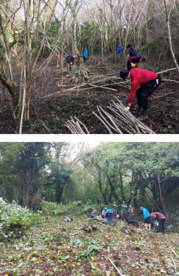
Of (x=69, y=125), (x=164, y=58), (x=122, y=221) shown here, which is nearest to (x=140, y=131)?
(x=69, y=125)

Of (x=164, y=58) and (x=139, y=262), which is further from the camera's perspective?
(x=164, y=58)

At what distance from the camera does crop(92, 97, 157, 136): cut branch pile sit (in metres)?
3.42

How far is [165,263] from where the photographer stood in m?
3.30

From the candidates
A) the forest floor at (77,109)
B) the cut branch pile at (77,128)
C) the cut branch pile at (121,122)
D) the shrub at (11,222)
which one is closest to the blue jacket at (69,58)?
the forest floor at (77,109)

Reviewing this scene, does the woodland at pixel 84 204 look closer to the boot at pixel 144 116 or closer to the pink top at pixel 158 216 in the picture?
the pink top at pixel 158 216

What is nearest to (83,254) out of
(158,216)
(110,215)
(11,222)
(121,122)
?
(11,222)

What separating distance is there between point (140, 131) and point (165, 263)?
2.54 metres

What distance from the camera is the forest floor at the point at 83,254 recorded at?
300 centimetres

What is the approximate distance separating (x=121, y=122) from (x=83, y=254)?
2695 millimetres

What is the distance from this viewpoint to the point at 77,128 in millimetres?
3830

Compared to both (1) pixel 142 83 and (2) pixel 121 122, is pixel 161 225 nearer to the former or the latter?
(2) pixel 121 122

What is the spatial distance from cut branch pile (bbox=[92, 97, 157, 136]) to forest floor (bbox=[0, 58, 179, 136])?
0.15 m

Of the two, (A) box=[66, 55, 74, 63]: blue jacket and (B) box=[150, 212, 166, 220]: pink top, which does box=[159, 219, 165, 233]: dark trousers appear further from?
(A) box=[66, 55, 74, 63]: blue jacket

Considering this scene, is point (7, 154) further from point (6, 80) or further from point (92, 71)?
point (92, 71)
